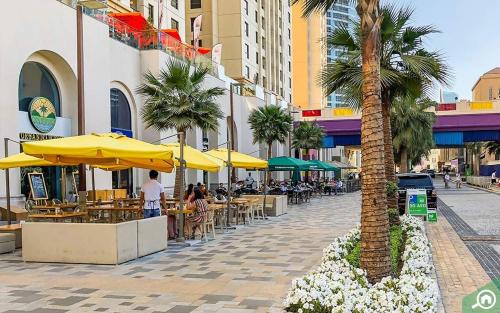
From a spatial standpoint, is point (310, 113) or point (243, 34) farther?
point (243, 34)

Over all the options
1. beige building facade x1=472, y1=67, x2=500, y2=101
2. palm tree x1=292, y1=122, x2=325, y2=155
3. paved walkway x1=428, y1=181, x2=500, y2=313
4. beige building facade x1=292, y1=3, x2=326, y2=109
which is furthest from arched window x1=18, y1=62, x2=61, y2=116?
beige building facade x1=472, y1=67, x2=500, y2=101

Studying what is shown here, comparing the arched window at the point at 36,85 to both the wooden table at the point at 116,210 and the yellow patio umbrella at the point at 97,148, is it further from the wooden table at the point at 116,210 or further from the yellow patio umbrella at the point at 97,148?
the yellow patio umbrella at the point at 97,148

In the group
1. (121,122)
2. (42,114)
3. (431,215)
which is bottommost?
(431,215)

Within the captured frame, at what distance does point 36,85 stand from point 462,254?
15.0 meters

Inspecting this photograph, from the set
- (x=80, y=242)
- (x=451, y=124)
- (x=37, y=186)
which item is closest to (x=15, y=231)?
(x=80, y=242)

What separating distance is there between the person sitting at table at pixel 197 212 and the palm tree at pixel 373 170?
7.35 metres

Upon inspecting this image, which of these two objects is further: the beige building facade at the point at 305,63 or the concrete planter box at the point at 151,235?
the beige building facade at the point at 305,63

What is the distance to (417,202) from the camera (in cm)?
1842

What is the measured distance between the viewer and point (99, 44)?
2200cm

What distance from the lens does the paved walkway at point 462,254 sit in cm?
845

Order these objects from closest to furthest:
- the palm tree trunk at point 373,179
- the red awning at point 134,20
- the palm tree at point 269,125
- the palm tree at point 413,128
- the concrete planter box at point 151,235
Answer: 1. the palm tree trunk at point 373,179
2. the concrete planter box at point 151,235
3. the red awning at point 134,20
4. the palm tree at point 269,125
5. the palm tree at point 413,128

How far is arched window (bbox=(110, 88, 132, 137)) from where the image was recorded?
24141 mm

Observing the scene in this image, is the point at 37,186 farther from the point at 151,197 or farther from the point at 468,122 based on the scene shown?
the point at 468,122

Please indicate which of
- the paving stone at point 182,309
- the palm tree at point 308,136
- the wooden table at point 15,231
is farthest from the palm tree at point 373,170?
the palm tree at point 308,136
